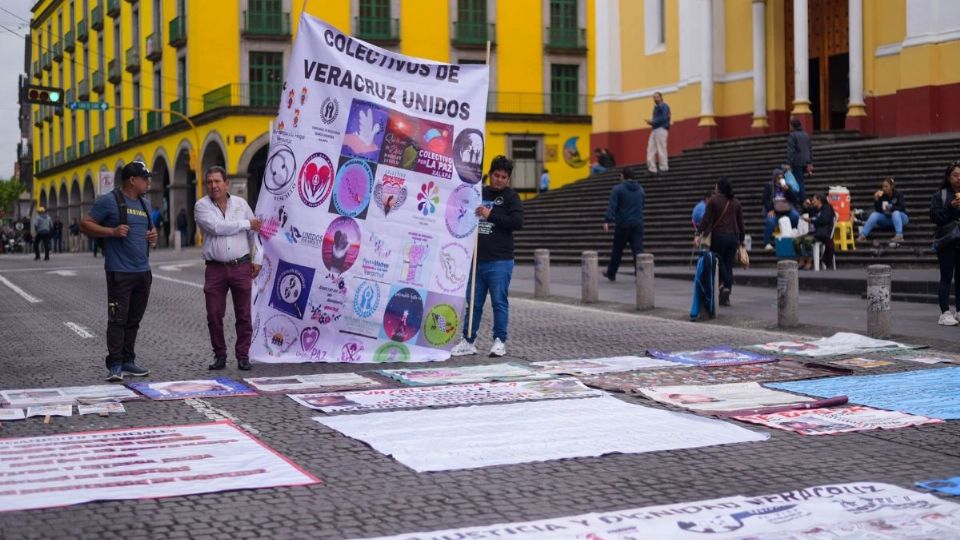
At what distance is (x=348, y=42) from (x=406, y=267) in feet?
6.60

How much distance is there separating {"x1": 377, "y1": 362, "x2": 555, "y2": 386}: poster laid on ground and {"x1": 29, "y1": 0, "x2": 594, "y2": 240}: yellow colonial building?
3303 cm

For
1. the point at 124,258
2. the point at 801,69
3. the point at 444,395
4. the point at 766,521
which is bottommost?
the point at 766,521

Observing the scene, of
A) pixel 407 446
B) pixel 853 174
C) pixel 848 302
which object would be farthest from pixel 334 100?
pixel 853 174

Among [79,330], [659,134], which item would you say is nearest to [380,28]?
[659,134]

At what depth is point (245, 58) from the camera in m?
47.2

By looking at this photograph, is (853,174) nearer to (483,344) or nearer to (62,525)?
(483,344)

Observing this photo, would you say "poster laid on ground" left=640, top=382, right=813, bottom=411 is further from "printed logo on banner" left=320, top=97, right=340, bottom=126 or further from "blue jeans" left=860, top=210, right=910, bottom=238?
"blue jeans" left=860, top=210, right=910, bottom=238

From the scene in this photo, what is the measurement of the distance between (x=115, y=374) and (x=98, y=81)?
57.2 m

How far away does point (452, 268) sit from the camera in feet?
36.3

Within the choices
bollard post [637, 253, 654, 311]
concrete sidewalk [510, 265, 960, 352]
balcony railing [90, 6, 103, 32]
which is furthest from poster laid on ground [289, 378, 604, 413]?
balcony railing [90, 6, 103, 32]

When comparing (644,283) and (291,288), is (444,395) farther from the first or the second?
(644,283)

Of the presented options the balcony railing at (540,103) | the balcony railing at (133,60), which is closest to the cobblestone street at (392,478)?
the balcony railing at (540,103)

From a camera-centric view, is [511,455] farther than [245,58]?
No

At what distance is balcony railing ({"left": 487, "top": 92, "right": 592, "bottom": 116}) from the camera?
167ft
